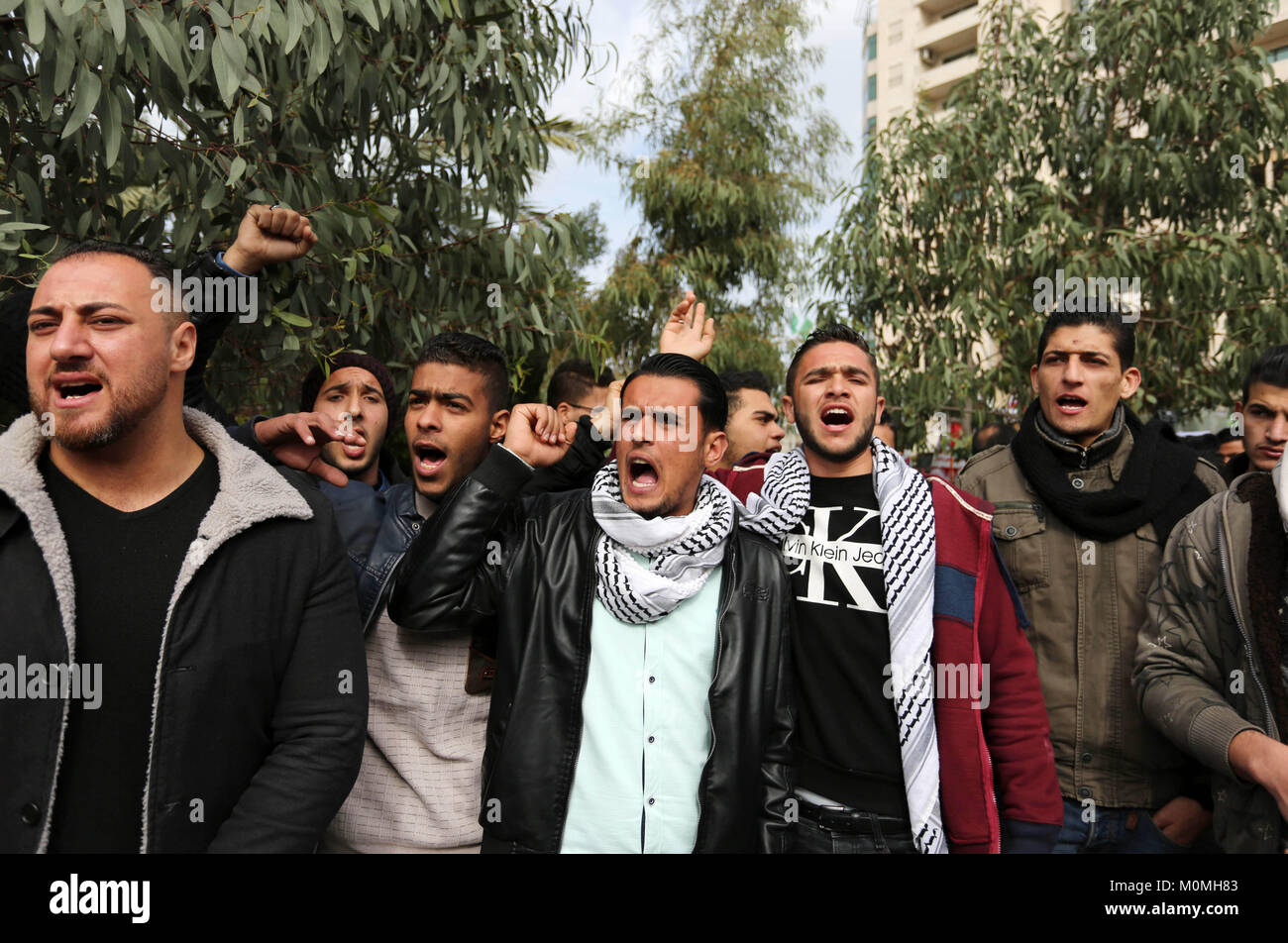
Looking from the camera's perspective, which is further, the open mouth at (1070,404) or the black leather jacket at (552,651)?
the open mouth at (1070,404)

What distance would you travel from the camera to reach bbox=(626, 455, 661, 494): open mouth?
2.38 metres

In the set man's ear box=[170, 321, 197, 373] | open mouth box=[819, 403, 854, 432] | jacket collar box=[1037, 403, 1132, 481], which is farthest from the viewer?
jacket collar box=[1037, 403, 1132, 481]

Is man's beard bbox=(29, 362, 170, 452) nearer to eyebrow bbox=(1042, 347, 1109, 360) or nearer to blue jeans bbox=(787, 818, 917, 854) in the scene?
blue jeans bbox=(787, 818, 917, 854)

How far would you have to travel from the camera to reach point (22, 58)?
2.82 metres

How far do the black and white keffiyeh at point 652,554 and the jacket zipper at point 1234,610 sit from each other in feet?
4.13

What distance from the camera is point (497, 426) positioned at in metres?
2.86

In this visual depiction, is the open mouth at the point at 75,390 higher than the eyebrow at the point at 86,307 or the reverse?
the reverse

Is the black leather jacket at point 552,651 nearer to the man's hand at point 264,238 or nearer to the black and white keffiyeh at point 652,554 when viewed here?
the black and white keffiyeh at point 652,554

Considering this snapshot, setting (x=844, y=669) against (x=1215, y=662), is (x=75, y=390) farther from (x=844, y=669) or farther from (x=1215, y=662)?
(x=1215, y=662)

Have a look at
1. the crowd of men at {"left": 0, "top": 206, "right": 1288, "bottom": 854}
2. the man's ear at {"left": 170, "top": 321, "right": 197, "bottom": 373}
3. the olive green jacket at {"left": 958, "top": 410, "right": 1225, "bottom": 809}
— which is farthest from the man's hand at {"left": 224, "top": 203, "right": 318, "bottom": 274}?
the olive green jacket at {"left": 958, "top": 410, "right": 1225, "bottom": 809}

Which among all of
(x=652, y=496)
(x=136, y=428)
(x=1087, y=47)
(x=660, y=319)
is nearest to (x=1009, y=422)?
(x=1087, y=47)

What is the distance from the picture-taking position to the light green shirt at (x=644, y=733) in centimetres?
212

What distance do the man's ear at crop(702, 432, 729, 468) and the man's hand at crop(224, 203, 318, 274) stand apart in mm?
1230

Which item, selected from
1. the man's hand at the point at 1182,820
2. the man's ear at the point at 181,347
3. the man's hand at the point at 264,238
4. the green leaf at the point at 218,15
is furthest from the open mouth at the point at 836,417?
the green leaf at the point at 218,15
